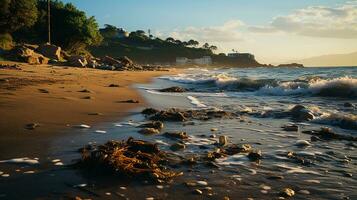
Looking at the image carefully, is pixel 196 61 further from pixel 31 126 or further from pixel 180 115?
pixel 31 126

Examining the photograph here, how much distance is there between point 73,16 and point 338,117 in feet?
157

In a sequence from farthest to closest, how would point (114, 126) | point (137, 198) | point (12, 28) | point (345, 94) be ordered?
1. point (12, 28)
2. point (345, 94)
3. point (114, 126)
4. point (137, 198)

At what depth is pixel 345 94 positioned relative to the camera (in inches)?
583

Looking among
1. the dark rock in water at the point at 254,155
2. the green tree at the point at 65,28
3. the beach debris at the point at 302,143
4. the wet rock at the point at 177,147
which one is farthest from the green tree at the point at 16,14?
the dark rock in water at the point at 254,155

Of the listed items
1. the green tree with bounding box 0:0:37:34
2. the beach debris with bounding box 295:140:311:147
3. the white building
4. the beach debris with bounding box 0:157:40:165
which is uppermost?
the green tree with bounding box 0:0:37:34

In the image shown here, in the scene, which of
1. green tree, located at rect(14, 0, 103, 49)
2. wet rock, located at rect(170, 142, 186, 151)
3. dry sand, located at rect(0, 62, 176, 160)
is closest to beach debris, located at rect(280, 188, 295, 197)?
wet rock, located at rect(170, 142, 186, 151)

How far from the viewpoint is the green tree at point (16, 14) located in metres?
37.9

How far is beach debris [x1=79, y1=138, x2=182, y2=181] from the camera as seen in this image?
13.2 ft

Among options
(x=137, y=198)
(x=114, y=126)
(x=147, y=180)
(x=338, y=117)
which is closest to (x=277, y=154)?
(x=147, y=180)

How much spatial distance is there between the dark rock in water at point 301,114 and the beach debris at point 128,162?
4.78 meters

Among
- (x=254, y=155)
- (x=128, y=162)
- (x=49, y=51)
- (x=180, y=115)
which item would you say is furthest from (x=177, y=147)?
(x=49, y=51)

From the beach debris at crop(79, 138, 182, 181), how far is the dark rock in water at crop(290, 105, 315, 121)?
478cm

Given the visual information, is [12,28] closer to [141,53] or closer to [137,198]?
[137,198]

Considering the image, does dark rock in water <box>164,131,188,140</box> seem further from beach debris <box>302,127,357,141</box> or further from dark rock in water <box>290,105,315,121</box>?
dark rock in water <box>290,105,315,121</box>
